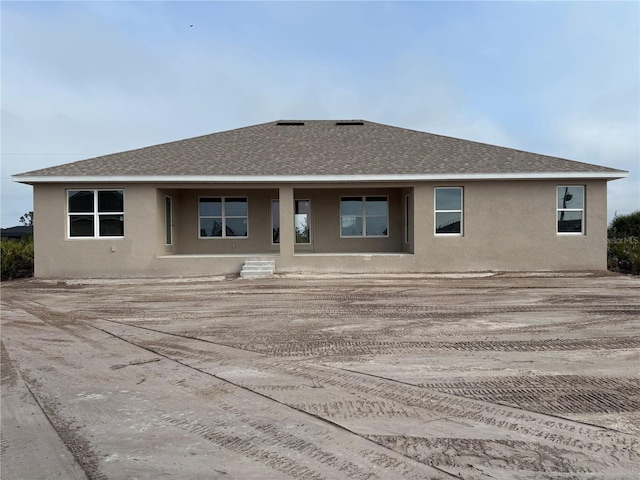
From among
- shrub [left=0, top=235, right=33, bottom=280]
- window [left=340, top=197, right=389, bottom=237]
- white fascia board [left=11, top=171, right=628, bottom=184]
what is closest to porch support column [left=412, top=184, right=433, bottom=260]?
white fascia board [left=11, top=171, right=628, bottom=184]

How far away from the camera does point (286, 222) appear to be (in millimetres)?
16969

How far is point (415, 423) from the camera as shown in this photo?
4.35m

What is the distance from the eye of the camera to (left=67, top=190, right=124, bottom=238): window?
16.6 m

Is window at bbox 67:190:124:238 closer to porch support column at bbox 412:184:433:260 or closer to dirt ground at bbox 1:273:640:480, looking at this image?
dirt ground at bbox 1:273:640:480

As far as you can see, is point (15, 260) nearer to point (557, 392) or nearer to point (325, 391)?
point (325, 391)

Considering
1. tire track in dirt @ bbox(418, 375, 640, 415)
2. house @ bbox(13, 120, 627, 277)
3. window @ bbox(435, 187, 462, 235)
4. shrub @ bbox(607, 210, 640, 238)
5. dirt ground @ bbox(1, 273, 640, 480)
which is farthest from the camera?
shrub @ bbox(607, 210, 640, 238)

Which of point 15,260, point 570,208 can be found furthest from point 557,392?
point 15,260

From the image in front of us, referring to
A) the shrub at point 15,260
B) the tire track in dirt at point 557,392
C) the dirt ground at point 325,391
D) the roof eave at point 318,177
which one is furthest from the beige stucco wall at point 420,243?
the tire track in dirt at point 557,392

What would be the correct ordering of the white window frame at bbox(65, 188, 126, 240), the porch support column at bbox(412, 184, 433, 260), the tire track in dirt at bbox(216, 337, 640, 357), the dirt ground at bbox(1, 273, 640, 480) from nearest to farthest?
1. the dirt ground at bbox(1, 273, 640, 480)
2. the tire track in dirt at bbox(216, 337, 640, 357)
3. the white window frame at bbox(65, 188, 126, 240)
4. the porch support column at bbox(412, 184, 433, 260)

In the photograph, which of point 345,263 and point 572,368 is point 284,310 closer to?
point 572,368

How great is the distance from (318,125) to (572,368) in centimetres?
1910

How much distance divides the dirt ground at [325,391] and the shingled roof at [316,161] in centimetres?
692

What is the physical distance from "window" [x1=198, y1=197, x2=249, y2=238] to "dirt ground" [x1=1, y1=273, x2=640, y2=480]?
346 inches

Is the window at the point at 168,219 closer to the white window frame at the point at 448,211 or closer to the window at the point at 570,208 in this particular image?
the white window frame at the point at 448,211
